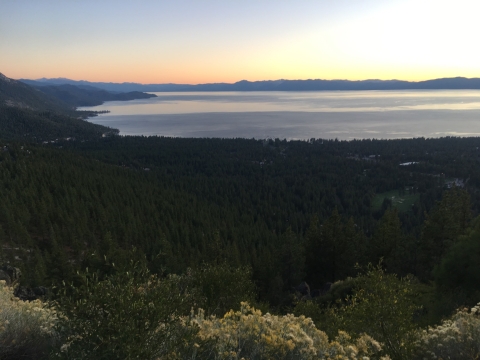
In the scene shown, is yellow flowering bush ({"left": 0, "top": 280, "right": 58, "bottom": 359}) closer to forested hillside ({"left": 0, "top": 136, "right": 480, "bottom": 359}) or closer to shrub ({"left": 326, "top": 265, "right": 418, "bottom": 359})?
forested hillside ({"left": 0, "top": 136, "right": 480, "bottom": 359})

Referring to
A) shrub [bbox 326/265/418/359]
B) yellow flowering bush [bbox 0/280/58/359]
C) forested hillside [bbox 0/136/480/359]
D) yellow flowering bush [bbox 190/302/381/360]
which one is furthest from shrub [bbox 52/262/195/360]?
shrub [bbox 326/265/418/359]

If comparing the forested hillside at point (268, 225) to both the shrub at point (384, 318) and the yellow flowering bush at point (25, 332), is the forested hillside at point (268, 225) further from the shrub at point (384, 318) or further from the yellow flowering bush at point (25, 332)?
the yellow flowering bush at point (25, 332)

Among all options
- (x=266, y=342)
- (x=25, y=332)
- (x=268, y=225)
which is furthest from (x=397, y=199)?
(x=25, y=332)

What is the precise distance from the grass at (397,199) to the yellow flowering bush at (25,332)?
321 ft

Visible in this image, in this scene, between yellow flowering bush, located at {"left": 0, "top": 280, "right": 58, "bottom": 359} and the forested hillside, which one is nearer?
yellow flowering bush, located at {"left": 0, "top": 280, "right": 58, "bottom": 359}

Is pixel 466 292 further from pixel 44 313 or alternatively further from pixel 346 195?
pixel 346 195

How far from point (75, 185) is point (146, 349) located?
71785 mm

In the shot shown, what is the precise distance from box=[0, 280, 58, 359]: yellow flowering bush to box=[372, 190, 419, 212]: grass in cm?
9787

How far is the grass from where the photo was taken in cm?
9747

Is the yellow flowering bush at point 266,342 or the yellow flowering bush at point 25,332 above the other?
the yellow flowering bush at point 266,342

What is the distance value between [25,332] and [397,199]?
111192mm

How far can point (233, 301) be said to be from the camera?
1941 centimetres

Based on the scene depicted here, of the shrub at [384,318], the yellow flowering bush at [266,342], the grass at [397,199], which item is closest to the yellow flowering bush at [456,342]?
the shrub at [384,318]

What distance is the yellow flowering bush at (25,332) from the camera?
9336mm
